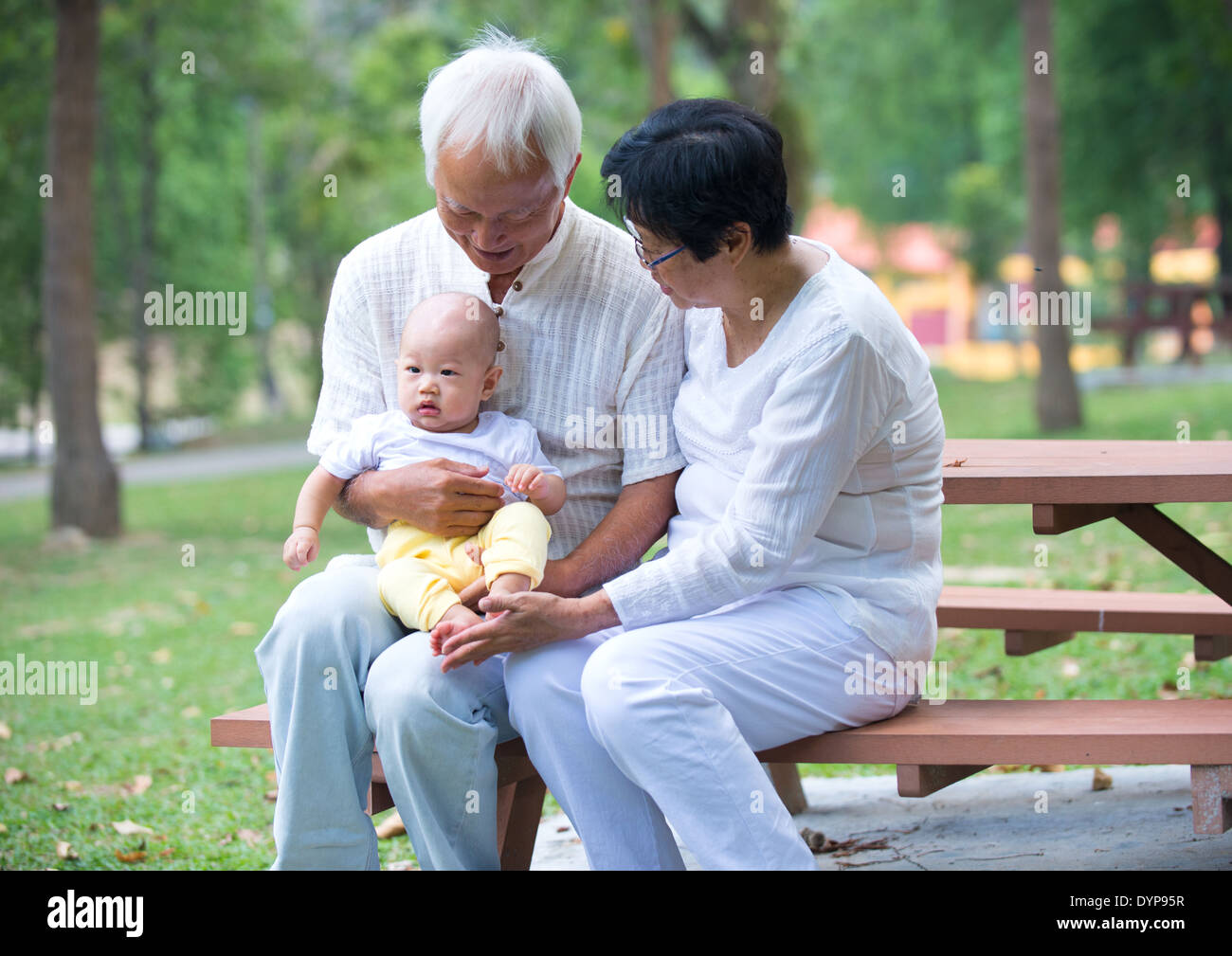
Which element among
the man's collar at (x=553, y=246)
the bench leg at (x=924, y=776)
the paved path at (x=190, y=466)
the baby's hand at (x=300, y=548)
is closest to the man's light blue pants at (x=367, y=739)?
the baby's hand at (x=300, y=548)

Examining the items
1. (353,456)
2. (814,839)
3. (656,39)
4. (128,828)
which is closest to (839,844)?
(814,839)

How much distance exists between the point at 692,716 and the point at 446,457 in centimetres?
84

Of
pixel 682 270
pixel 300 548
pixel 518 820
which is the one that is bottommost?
pixel 518 820

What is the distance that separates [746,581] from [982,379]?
61.9 ft

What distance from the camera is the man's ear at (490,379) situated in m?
2.92

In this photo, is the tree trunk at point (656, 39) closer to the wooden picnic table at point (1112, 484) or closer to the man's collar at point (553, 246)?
the wooden picnic table at point (1112, 484)

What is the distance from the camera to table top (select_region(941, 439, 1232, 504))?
2768 millimetres

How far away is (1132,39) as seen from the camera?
1838 cm

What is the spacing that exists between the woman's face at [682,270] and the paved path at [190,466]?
521 inches

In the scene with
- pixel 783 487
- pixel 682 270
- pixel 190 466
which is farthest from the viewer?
pixel 190 466

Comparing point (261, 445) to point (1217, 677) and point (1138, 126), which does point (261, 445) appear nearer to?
point (1138, 126)

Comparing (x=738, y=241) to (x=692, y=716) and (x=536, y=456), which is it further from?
(x=692, y=716)

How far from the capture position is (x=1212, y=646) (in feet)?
12.3
